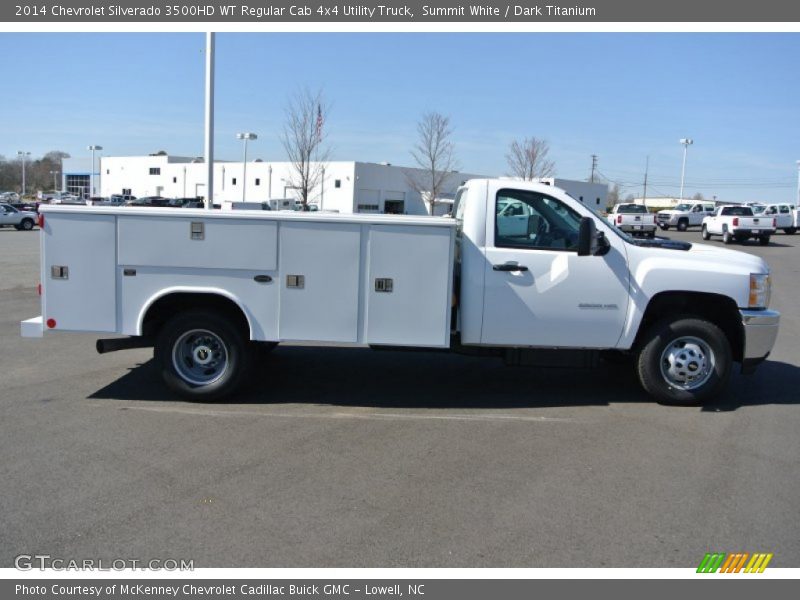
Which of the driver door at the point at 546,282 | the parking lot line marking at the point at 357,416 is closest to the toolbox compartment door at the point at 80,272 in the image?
the parking lot line marking at the point at 357,416

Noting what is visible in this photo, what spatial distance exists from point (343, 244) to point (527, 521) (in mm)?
3366

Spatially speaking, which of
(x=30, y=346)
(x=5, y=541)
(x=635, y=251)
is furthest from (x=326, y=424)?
(x=30, y=346)

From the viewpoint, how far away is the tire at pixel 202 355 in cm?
736

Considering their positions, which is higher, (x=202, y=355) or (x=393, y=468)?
(x=202, y=355)

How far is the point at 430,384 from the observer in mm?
8484

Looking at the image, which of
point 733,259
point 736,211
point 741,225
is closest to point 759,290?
point 733,259

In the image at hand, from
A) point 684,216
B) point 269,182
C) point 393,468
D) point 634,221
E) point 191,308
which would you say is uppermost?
point 269,182

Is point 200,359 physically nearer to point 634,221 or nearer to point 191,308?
point 191,308

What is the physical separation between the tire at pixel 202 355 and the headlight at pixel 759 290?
521 centimetres

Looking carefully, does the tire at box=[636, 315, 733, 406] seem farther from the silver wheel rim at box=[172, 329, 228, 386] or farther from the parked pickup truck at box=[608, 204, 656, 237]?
the parked pickup truck at box=[608, 204, 656, 237]

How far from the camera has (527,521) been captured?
16.0ft

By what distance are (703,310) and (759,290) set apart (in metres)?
0.58

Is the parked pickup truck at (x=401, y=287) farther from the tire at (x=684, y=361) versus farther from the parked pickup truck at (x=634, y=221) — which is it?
the parked pickup truck at (x=634, y=221)

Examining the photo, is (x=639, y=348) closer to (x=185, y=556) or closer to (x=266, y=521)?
(x=266, y=521)
